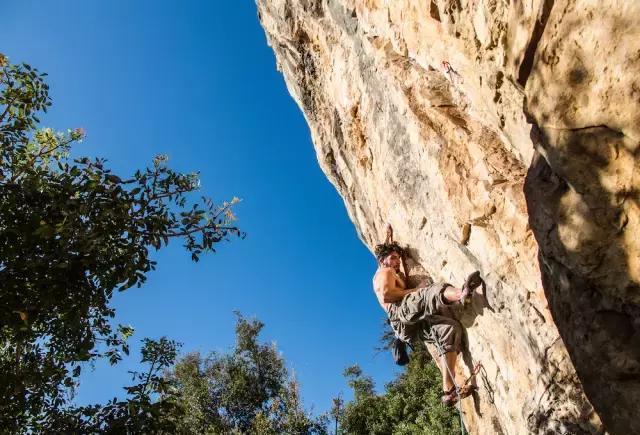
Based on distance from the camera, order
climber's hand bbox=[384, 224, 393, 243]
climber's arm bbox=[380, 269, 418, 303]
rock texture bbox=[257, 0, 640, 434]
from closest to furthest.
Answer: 1. rock texture bbox=[257, 0, 640, 434]
2. climber's arm bbox=[380, 269, 418, 303]
3. climber's hand bbox=[384, 224, 393, 243]

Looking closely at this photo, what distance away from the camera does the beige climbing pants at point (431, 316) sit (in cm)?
710

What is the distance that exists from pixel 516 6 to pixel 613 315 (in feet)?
9.37

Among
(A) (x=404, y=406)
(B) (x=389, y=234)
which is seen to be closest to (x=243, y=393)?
(A) (x=404, y=406)

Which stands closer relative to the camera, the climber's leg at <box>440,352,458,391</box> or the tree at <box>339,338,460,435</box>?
the climber's leg at <box>440,352,458,391</box>

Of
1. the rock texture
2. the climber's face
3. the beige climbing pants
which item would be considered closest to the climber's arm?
the beige climbing pants

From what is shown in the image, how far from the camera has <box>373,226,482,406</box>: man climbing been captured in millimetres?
6961

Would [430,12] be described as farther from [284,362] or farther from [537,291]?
[284,362]

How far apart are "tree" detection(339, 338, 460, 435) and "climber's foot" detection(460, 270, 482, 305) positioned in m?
13.4

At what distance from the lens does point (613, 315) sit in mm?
3873

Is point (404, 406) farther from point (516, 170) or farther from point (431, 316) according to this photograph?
point (516, 170)

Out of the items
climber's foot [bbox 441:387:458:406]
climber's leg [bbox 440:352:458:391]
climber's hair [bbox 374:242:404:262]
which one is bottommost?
climber's foot [bbox 441:387:458:406]

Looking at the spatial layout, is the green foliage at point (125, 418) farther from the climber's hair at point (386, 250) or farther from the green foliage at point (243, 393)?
the green foliage at point (243, 393)

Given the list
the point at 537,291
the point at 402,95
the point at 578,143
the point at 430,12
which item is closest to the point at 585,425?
the point at 537,291

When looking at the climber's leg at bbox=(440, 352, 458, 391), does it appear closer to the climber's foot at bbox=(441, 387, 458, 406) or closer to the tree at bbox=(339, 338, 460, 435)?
the climber's foot at bbox=(441, 387, 458, 406)
